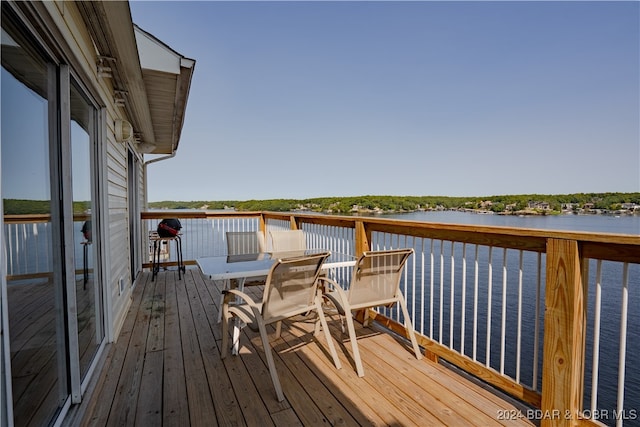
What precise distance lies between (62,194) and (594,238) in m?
2.65

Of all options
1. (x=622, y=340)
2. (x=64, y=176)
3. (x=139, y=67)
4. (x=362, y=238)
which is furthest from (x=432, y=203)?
(x=64, y=176)

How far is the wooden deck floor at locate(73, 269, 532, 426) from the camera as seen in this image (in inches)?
72.0

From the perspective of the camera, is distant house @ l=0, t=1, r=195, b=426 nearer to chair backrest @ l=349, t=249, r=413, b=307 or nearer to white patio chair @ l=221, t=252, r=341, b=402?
white patio chair @ l=221, t=252, r=341, b=402

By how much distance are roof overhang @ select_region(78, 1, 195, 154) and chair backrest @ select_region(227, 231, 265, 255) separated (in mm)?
1768

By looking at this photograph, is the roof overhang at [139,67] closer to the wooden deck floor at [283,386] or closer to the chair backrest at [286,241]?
the chair backrest at [286,241]

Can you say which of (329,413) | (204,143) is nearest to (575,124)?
(329,413)

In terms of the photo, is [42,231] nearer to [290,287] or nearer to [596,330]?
[290,287]

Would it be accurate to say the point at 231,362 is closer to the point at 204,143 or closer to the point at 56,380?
Answer: the point at 56,380

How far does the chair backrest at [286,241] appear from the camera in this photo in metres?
3.94

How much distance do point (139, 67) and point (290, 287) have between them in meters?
2.17

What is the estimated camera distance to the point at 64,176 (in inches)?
68.7

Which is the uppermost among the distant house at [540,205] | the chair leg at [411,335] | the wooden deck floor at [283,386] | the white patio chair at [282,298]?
the distant house at [540,205]

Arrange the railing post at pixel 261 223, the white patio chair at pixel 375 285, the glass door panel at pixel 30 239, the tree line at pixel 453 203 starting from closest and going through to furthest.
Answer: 1. the glass door panel at pixel 30 239
2. the white patio chair at pixel 375 285
3. the tree line at pixel 453 203
4. the railing post at pixel 261 223

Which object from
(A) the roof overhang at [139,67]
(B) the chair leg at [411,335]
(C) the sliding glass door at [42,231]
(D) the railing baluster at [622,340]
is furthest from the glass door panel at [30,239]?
(D) the railing baluster at [622,340]
